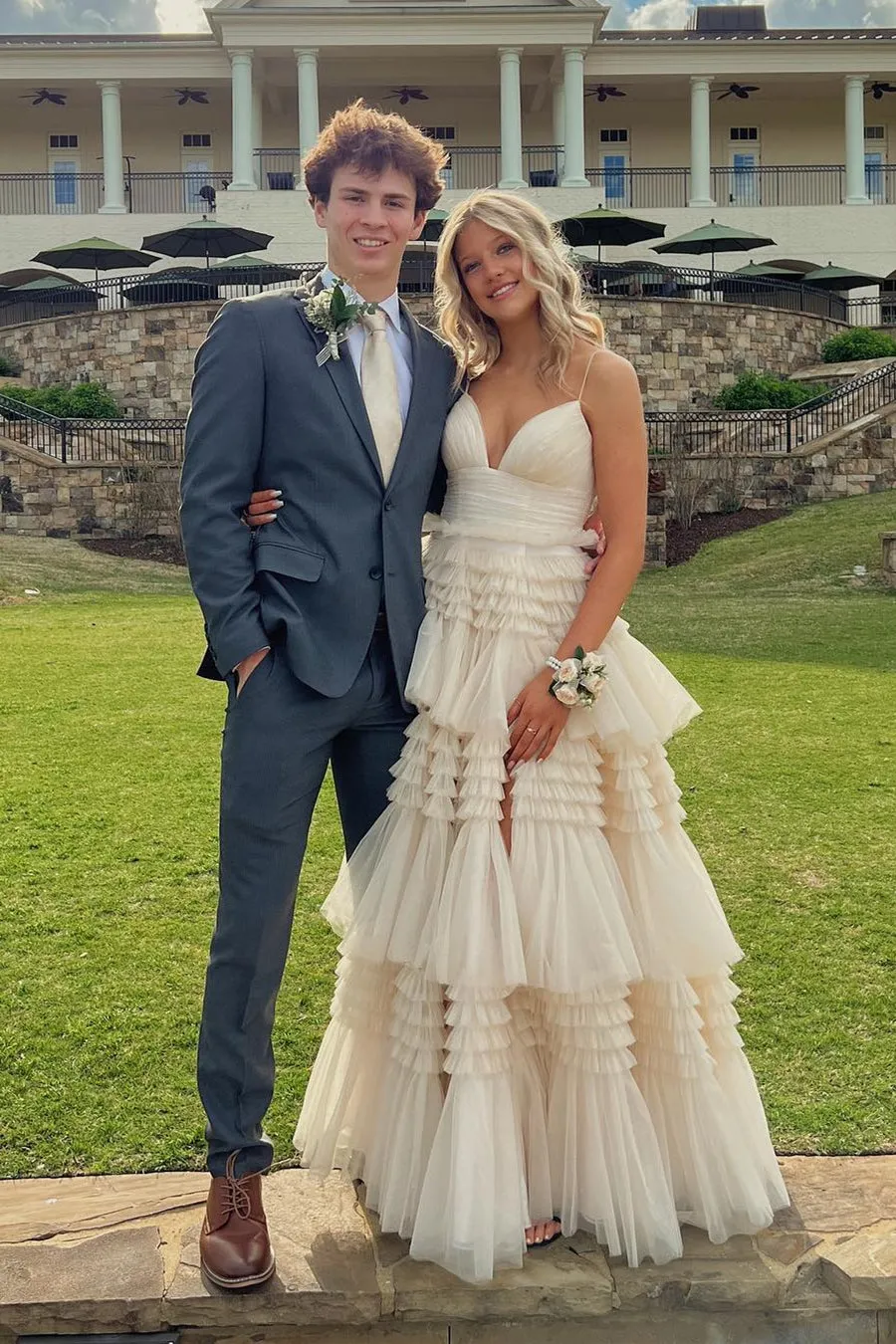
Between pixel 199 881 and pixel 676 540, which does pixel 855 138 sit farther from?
pixel 199 881

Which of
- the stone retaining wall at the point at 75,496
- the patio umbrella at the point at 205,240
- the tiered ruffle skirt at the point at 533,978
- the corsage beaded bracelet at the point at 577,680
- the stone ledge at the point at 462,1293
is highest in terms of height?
the patio umbrella at the point at 205,240

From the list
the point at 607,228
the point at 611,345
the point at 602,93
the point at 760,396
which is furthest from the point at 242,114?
the point at 760,396

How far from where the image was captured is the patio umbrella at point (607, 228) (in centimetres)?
3008

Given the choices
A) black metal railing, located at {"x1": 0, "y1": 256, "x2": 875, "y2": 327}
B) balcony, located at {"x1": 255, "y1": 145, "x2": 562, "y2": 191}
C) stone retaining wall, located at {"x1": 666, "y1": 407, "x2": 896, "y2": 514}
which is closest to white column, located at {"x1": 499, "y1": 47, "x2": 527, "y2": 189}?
balcony, located at {"x1": 255, "y1": 145, "x2": 562, "y2": 191}

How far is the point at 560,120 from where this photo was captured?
40000mm

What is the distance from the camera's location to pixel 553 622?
9.75 feet

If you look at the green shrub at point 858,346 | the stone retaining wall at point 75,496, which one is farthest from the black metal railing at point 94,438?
the green shrub at point 858,346

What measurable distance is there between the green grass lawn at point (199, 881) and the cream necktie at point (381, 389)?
1.88 metres

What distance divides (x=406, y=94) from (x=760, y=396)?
21.8m

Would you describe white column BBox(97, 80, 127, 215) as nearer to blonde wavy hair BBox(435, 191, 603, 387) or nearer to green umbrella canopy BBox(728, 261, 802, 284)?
green umbrella canopy BBox(728, 261, 802, 284)

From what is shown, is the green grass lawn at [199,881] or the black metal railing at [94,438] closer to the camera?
the green grass lawn at [199,881]

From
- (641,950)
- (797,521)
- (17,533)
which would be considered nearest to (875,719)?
(641,950)

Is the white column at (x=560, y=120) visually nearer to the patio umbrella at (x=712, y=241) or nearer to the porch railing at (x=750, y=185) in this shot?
the porch railing at (x=750, y=185)

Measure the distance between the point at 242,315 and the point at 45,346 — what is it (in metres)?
28.9
